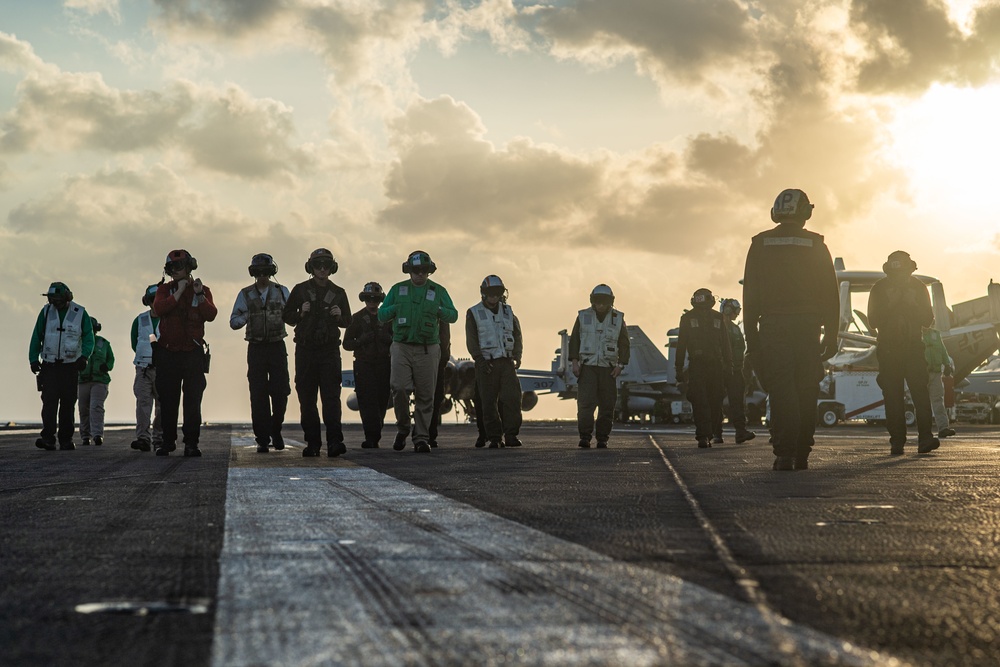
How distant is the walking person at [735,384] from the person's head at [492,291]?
3369mm

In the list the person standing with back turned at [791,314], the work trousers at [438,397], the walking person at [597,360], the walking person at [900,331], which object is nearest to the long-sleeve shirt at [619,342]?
the walking person at [597,360]

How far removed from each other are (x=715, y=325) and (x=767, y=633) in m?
13.2

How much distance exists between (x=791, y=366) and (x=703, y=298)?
670 centimetres

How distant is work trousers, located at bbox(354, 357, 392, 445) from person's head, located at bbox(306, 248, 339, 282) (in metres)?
2.54

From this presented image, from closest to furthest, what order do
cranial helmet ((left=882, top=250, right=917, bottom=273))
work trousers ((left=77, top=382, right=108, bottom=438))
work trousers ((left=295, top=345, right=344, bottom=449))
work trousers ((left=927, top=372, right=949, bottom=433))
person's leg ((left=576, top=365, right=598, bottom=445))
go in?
work trousers ((left=295, top=345, right=344, bottom=449)) < cranial helmet ((left=882, top=250, right=917, bottom=273)) < person's leg ((left=576, top=365, right=598, bottom=445)) < work trousers ((left=927, top=372, right=949, bottom=433)) < work trousers ((left=77, top=382, right=108, bottom=438))

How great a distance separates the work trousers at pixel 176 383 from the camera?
39.9 ft

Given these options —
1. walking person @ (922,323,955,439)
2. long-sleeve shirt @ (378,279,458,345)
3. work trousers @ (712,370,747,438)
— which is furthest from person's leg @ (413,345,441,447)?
walking person @ (922,323,955,439)

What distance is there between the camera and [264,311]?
12.6 meters

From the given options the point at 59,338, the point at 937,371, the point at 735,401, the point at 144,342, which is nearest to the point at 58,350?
the point at 59,338

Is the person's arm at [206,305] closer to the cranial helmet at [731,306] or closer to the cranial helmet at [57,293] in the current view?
the cranial helmet at [57,293]

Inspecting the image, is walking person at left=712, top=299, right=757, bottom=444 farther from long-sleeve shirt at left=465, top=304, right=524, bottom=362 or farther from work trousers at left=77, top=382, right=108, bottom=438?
work trousers at left=77, top=382, right=108, bottom=438

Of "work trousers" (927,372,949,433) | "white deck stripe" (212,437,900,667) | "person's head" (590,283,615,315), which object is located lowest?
"white deck stripe" (212,437,900,667)

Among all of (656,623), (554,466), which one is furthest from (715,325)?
(656,623)

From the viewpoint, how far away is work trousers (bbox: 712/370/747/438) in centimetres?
1566
